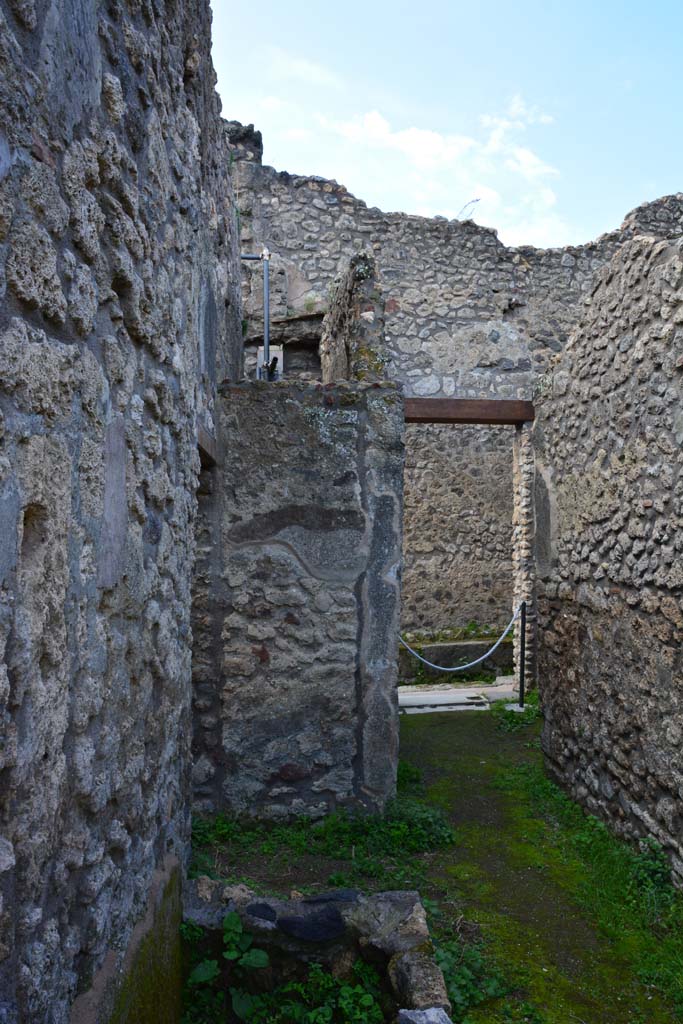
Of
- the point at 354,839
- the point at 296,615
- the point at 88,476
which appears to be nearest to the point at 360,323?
the point at 296,615

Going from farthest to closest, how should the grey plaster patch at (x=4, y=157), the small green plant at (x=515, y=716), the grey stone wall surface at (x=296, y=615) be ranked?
the small green plant at (x=515, y=716) → the grey stone wall surface at (x=296, y=615) → the grey plaster patch at (x=4, y=157)

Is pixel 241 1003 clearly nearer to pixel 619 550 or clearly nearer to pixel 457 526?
pixel 619 550

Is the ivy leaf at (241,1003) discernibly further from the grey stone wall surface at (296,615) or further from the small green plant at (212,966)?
the grey stone wall surface at (296,615)

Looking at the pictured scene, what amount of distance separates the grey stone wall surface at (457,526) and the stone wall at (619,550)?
177 inches

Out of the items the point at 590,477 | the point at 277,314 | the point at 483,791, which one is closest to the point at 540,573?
the point at 590,477

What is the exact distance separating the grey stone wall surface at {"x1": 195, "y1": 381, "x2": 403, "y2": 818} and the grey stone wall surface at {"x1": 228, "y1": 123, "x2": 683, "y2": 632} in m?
5.32

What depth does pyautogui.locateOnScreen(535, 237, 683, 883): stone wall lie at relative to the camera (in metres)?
3.56

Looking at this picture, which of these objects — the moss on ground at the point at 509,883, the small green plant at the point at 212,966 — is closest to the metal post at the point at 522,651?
the moss on ground at the point at 509,883

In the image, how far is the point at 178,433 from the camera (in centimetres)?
253

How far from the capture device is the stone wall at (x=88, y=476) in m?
1.27

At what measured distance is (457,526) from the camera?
980 centimetres

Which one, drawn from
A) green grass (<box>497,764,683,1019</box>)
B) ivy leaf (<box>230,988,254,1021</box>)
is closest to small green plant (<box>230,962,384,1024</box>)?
ivy leaf (<box>230,988,254,1021</box>)

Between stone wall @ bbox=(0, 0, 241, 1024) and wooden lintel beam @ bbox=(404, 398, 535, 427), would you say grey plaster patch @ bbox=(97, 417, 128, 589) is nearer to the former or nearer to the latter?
stone wall @ bbox=(0, 0, 241, 1024)

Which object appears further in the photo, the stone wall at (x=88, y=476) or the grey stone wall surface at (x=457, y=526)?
the grey stone wall surface at (x=457, y=526)
